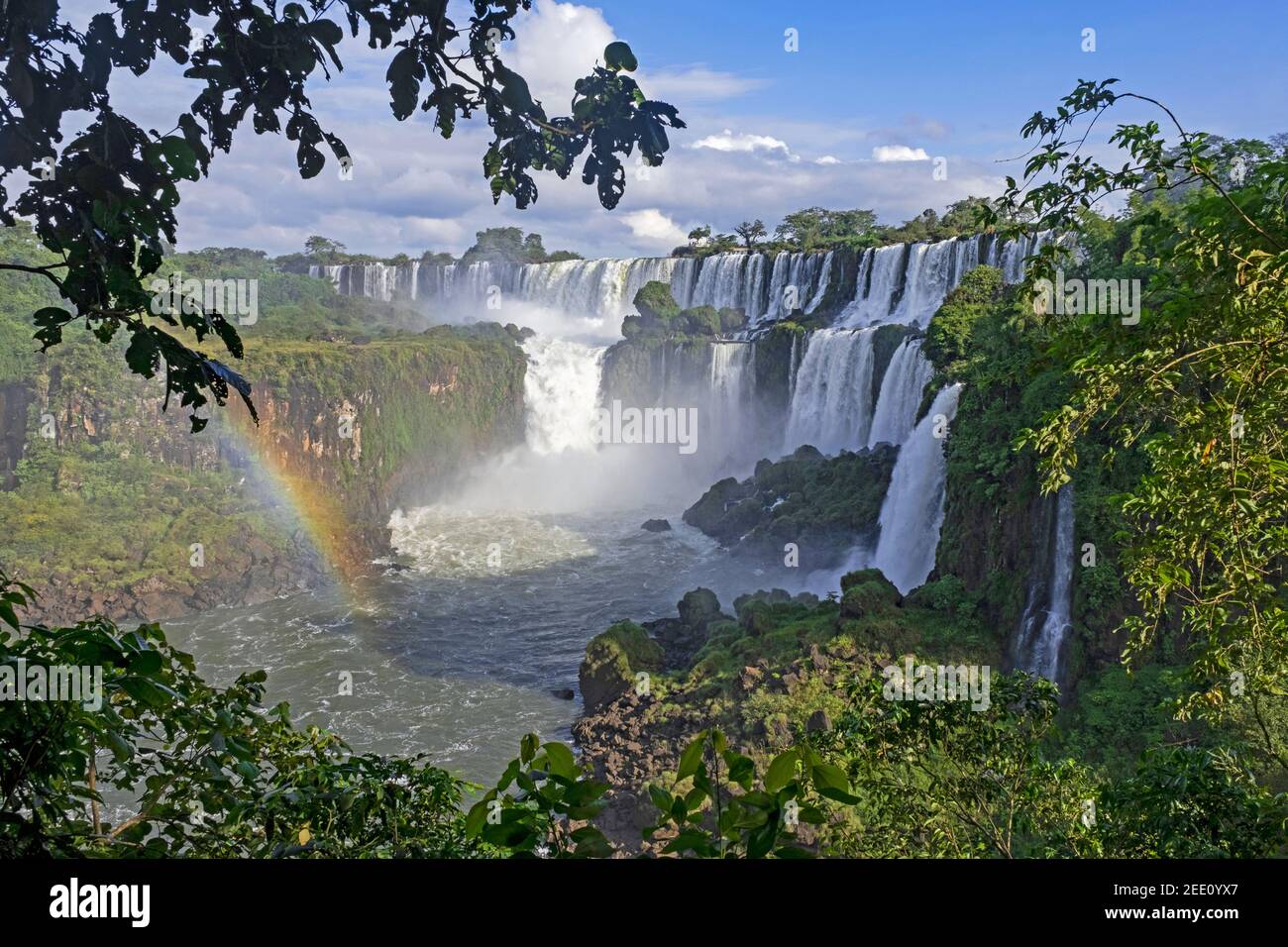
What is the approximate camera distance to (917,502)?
73.4 feet

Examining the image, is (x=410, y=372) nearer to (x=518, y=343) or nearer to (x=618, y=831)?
(x=518, y=343)

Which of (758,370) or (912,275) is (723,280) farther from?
(912,275)

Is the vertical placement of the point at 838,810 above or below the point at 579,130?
below

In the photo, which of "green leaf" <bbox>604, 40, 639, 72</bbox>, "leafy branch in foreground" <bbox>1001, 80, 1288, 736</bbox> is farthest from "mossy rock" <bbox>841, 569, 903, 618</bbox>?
"green leaf" <bbox>604, 40, 639, 72</bbox>

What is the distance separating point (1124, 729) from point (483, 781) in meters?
10.0

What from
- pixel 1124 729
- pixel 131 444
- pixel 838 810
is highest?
pixel 131 444

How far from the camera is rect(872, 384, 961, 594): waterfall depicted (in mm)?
21297

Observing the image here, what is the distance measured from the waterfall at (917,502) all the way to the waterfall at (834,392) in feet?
21.5

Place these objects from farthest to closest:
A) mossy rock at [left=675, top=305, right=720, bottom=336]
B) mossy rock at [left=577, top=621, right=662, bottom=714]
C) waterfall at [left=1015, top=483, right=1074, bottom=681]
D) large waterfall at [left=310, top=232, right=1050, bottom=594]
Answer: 1. mossy rock at [left=675, top=305, right=720, bottom=336]
2. large waterfall at [left=310, top=232, right=1050, bottom=594]
3. mossy rock at [left=577, top=621, right=662, bottom=714]
4. waterfall at [left=1015, top=483, right=1074, bottom=681]

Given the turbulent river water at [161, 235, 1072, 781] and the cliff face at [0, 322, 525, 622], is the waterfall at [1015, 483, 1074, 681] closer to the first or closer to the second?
the turbulent river water at [161, 235, 1072, 781]

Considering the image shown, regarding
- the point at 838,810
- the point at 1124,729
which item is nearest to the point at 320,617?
the point at 838,810

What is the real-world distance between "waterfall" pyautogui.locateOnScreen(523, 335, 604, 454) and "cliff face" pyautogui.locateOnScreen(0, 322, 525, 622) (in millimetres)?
4133

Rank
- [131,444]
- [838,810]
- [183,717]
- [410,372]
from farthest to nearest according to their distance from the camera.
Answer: [410,372], [131,444], [838,810], [183,717]
